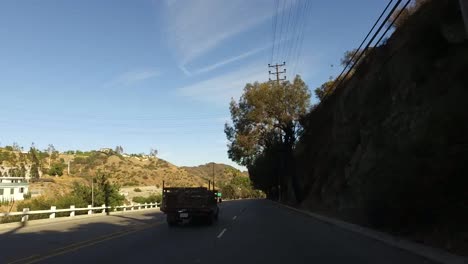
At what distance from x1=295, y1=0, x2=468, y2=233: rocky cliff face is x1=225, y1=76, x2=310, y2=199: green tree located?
944cm

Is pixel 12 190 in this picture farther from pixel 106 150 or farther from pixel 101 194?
pixel 106 150

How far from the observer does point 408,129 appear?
2078 cm

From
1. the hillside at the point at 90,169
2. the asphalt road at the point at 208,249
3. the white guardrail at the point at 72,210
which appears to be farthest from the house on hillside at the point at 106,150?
the asphalt road at the point at 208,249

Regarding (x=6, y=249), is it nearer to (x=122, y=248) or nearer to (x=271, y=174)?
(x=122, y=248)

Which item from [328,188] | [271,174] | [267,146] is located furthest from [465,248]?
[271,174]

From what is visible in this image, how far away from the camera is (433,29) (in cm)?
2172

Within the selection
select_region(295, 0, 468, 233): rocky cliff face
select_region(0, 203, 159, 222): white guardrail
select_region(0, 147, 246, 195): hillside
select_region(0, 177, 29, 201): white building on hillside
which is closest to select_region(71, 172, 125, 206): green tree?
select_region(0, 203, 159, 222): white guardrail

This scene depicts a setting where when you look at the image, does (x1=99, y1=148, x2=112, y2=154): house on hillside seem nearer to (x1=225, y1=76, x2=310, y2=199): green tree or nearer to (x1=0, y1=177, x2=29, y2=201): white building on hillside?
(x1=0, y1=177, x2=29, y2=201): white building on hillside

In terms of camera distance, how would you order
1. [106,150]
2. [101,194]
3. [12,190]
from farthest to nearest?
[106,150], [12,190], [101,194]

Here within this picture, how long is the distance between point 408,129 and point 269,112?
32.4 meters

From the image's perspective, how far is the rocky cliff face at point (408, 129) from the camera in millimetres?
14281

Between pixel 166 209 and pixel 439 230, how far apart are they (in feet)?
47.3

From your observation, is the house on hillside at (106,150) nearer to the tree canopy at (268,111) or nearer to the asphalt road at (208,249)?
the tree canopy at (268,111)

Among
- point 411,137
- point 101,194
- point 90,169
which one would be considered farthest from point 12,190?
point 411,137
